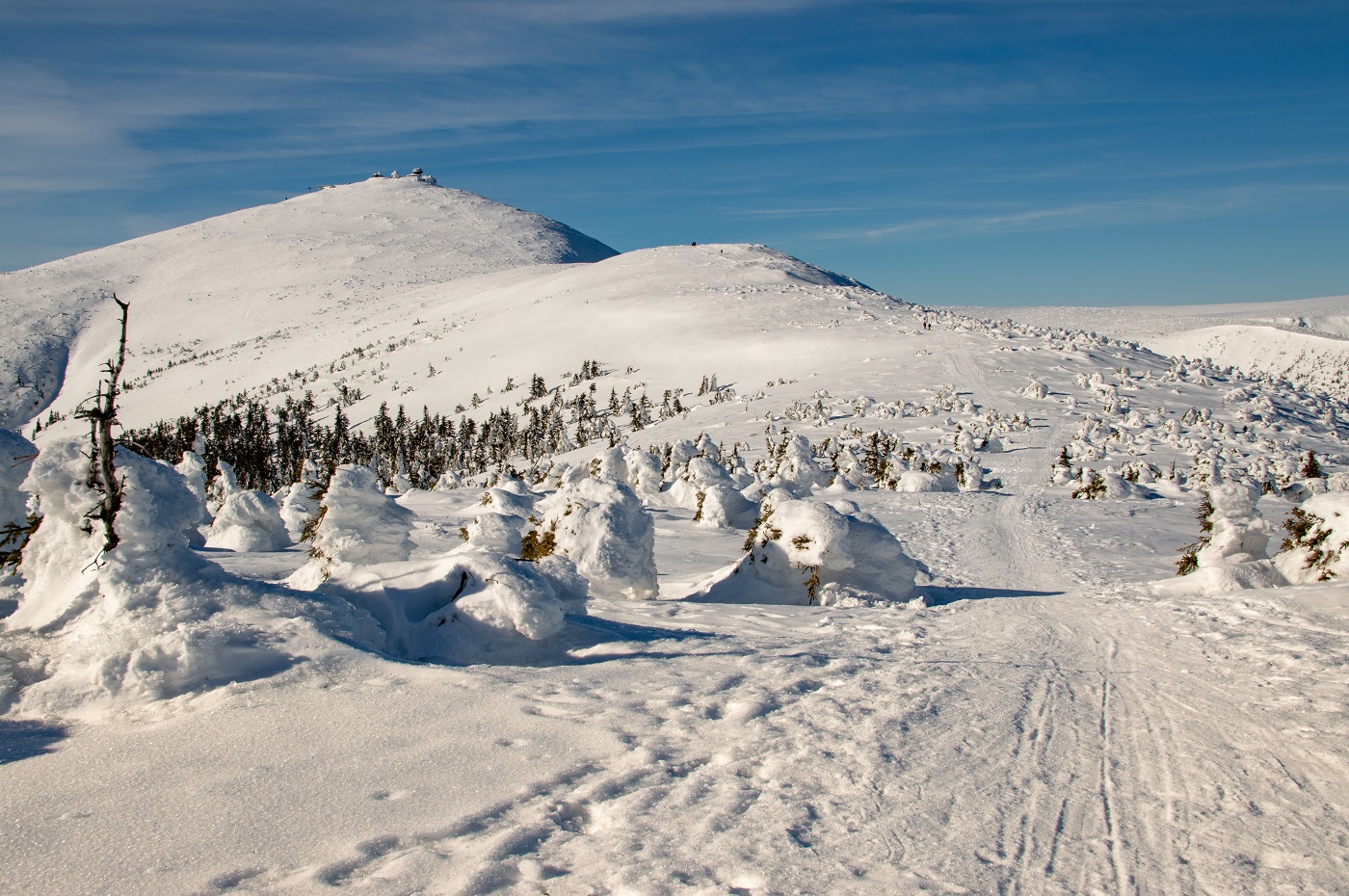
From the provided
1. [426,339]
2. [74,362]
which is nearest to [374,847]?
[426,339]

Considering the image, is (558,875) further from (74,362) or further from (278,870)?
(74,362)

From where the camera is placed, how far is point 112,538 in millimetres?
6164

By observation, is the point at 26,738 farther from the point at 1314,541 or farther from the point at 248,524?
the point at 1314,541

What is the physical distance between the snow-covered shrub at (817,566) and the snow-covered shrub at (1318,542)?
509cm

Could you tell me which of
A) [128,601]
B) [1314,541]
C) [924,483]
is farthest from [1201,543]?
[924,483]

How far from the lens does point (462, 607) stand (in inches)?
295

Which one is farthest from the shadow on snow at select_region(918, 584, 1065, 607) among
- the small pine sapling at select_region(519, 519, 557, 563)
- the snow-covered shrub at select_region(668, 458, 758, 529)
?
the snow-covered shrub at select_region(668, 458, 758, 529)

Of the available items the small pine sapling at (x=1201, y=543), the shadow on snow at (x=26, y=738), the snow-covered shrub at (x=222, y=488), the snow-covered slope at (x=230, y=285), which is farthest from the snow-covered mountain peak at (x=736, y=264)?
the shadow on snow at (x=26, y=738)

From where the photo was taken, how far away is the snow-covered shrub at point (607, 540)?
38.9ft

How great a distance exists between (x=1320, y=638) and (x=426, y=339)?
105948 mm

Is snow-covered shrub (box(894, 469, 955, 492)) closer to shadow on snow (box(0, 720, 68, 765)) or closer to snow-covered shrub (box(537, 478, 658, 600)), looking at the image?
snow-covered shrub (box(537, 478, 658, 600))

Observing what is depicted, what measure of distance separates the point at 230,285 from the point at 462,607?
17859 cm

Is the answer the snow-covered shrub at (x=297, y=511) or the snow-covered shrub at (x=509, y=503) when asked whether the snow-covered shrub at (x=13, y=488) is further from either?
the snow-covered shrub at (x=297, y=511)

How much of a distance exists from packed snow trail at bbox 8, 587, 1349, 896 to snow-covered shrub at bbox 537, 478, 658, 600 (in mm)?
4005
